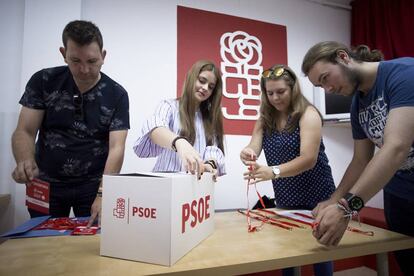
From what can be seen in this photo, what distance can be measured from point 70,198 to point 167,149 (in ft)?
1.58

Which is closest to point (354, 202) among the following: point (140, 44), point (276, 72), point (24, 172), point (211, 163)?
point (211, 163)

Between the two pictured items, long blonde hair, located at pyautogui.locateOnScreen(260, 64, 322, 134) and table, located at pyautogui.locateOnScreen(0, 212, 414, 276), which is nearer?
table, located at pyautogui.locateOnScreen(0, 212, 414, 276)

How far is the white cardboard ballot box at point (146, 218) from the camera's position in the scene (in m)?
0.61

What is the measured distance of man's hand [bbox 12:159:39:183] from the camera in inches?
36.4

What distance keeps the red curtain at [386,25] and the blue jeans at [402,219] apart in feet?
6.47

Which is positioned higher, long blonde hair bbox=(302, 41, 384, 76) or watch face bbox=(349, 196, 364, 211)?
long blonde hair bbox=(302, 41, 384, 76)

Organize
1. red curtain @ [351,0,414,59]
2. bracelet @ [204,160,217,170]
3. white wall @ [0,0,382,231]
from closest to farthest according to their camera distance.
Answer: bracelet @ [204,160,217,170] → white wall @ [0,0,382,231] → red curtain @ [351,0,414,59]

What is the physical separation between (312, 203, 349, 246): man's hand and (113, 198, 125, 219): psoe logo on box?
1.75 feet

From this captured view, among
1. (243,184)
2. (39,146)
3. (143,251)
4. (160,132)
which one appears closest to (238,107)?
(243,184)

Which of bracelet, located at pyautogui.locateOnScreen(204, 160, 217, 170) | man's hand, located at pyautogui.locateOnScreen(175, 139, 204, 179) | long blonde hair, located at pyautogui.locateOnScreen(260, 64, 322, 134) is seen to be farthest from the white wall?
man's hand, located at pyautogui.locateOnScreen(175, 139, 204, 179)

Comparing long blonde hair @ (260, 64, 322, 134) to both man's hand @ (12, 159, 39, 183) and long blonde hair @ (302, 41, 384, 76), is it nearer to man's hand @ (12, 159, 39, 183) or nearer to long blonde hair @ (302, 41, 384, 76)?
long blonde hair @ (302, 41, 384, 76)

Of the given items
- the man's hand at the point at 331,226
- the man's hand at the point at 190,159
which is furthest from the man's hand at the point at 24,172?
the man's hand at the point at 331,226

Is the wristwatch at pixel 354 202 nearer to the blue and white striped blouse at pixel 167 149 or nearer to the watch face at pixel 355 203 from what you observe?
the watch face at pixel 355 203

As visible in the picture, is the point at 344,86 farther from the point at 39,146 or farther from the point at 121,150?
the point at 39,146
